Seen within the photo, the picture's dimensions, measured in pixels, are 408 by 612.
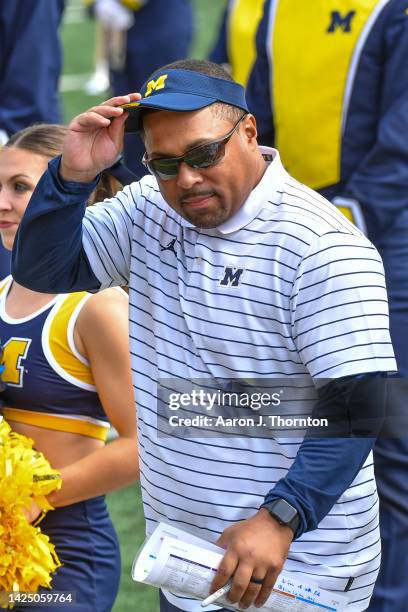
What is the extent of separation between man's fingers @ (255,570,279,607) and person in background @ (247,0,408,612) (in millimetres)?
1441

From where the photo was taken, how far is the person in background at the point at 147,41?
866 cm

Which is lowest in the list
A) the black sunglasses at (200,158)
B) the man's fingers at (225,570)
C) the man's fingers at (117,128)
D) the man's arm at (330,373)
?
the man's fingers at (225,570)

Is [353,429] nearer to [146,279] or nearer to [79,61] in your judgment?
[146,279]

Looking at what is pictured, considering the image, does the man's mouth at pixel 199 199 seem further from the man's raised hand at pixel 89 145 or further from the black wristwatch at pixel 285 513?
the black wristwatch at pixel 285 513

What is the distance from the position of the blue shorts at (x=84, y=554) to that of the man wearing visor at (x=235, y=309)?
571mm

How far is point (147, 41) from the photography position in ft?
28.6

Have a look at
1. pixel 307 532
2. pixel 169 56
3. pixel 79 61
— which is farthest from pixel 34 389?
pixel 79 61

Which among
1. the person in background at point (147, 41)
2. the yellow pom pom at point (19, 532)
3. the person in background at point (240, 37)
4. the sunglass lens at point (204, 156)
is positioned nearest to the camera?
the sunglass lens at point (204, 156)

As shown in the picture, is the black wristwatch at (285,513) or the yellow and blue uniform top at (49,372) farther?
Answer: the yellow and blue uniform top at (49,372)

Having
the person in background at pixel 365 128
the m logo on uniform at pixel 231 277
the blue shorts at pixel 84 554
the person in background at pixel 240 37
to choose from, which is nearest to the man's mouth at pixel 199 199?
the m logo on uniform at pixel 231 277

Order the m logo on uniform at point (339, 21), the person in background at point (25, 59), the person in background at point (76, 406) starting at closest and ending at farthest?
the person in background at point (76, 406), the m logo on uniform at point (339, 21), the person in background at point (25, 59)

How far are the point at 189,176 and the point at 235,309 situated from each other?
0.94 feet

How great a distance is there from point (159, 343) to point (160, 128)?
47cm

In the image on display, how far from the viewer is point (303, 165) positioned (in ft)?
14.3
